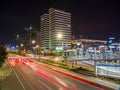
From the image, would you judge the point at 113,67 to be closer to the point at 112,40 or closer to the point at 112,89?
the point at 112,89

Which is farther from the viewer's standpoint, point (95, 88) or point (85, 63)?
point (85, 63)

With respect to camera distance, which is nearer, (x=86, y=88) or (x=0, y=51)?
(x=86, y=88)

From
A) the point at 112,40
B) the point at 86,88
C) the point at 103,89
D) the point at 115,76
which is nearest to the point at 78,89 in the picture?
the point at 86,88

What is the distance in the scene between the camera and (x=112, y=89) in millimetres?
25297

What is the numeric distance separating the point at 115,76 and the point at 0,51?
36079 millimetres

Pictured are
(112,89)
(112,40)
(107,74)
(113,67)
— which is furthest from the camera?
(112,40)

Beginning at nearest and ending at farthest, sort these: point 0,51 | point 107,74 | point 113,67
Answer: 1. point 107,74
2. point 113,67
3. point 0,51

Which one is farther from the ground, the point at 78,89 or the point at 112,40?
the point at 112,40

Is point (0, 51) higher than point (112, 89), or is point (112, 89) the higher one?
point (0, 51)

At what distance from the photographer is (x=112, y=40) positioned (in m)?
148

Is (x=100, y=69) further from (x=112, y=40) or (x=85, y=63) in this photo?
(x=112, y=40)

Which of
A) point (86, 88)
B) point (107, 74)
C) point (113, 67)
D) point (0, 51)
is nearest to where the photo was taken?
point (86, 88)

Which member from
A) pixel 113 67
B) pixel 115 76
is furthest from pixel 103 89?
pixel 113 67

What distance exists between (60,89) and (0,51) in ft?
122
